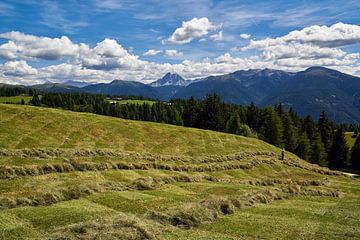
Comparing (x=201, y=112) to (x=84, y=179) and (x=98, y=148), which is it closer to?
(x=98, y=148)

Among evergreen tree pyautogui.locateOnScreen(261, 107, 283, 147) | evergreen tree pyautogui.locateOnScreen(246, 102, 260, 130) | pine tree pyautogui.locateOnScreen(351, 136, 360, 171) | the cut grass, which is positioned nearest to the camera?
the cut grass

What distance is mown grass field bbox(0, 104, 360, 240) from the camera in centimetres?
1969

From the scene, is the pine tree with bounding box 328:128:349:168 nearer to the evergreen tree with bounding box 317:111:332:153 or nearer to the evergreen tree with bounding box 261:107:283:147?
the evergreen tree with bounding box 317:111:332:153

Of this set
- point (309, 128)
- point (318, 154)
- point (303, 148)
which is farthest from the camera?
point (309, 128)

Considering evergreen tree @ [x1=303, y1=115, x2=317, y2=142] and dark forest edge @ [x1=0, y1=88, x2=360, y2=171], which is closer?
dark forest edge @ [x1=0, y1=88, x2=360, y2=171]

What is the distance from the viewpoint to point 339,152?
421 feet

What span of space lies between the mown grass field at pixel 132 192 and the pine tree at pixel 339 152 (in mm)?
76083

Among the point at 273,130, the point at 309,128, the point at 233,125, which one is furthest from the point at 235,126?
the point at 309,128

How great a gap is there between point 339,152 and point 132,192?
11840 centimetres

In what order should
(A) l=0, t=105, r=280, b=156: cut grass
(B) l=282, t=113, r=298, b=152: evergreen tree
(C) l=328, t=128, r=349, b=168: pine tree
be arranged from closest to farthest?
(A) l=0, t=105, r=280, b=156: cut grass, (B) l=282, t=113, r=298, b=152: evergreen tree, (C) l=328, t=128, r=349, b=168: pine tree

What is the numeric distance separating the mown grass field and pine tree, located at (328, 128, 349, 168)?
250ft

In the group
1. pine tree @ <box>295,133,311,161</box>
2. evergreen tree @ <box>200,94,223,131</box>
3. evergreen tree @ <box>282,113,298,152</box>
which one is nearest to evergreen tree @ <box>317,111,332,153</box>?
evergreen tree @ <box>282,113,298,152</box>

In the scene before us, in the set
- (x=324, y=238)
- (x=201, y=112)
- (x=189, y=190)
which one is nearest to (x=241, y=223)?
(x=324, y=238)

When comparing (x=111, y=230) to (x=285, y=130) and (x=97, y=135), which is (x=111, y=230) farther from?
(x=285, y=130)
